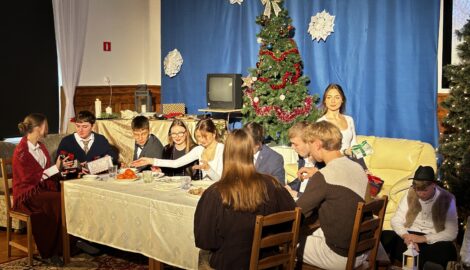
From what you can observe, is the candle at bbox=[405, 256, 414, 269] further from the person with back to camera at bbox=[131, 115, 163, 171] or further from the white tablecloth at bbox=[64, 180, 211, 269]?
the person with back to camera at bbox=[131, 115, 163, 171]

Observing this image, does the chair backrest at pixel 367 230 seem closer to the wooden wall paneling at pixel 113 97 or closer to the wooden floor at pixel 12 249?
the wooden floor at pixel 12 249

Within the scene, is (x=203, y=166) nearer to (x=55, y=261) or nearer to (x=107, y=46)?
(x=55, y=261)

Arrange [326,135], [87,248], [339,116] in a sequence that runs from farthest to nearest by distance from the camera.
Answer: [339,116]
[87,248]
[326,135]

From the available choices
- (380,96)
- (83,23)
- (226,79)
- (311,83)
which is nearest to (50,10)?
(83,23)

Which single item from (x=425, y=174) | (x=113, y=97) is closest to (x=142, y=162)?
(x=425, y=174)

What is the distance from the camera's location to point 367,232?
3.51 m

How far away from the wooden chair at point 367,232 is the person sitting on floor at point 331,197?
6cm

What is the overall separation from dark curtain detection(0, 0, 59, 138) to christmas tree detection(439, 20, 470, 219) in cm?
523

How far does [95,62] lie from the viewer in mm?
8633

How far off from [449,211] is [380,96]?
9.10ft

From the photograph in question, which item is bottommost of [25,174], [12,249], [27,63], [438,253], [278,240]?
[12,249]

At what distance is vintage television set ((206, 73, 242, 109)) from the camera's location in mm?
7660

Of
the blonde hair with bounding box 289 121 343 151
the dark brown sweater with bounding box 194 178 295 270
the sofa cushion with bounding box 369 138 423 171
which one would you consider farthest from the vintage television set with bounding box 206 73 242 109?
the dark brown sweater with bounding box 194 178 295 270

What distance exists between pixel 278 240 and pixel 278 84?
12.8ft
